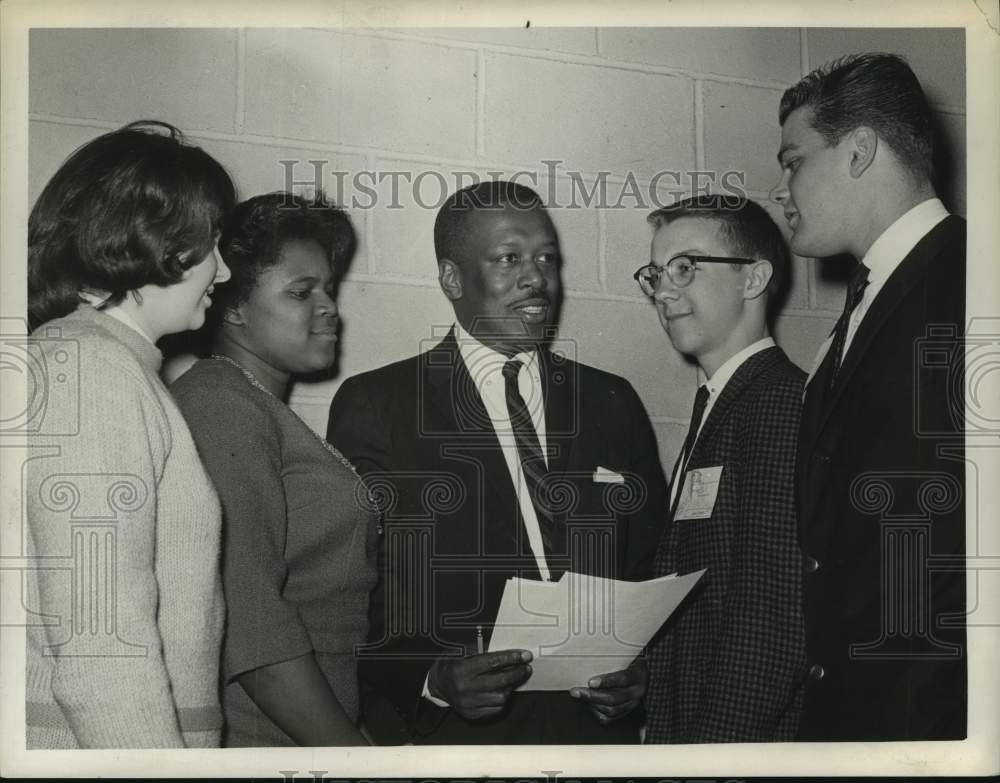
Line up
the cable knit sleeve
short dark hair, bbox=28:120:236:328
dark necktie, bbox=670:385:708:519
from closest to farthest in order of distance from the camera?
the cable knit sleeve, short dark hair, bbox=28:120:236:328, dark necktie, bbox=670:385:708:519

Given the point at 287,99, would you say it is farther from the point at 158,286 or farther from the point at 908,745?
the point at 908,745

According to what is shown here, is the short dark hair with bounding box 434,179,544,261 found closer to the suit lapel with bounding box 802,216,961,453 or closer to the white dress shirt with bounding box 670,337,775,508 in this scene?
the white dress shirt with bounding box 670,337,775,508

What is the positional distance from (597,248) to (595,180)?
0.10 metres

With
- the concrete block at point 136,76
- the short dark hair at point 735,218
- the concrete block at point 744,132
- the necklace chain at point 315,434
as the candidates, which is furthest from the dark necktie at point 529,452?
the concrete block at point 136,76

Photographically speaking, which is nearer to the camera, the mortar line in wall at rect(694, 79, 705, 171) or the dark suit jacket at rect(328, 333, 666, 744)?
the dark suit jacket at rect(328, 333, 666, 744)

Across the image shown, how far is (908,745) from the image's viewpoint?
185cm

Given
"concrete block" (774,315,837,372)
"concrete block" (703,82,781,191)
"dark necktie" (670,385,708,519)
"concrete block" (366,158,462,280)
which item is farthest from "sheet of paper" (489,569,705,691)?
"concrete block" (703,82,781,191)

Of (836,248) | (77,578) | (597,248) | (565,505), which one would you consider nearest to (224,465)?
(77,578)

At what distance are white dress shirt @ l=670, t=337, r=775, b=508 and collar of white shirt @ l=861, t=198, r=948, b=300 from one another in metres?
0.18

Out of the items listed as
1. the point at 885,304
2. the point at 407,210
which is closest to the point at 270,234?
the point at 407,210

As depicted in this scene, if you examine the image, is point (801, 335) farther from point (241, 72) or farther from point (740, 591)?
point (241, 72)

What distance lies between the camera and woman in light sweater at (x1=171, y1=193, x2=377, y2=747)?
5.82ft

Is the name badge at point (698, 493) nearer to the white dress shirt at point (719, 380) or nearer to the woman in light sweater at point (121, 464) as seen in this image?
the white dress shirt at point (719, 380)

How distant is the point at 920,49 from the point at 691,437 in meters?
0.68
